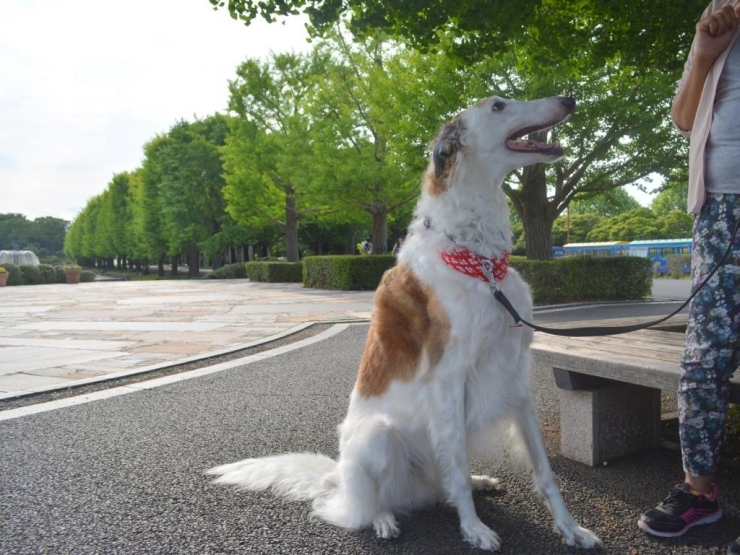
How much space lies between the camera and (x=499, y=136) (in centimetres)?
266

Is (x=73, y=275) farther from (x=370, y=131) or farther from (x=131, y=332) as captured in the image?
(x=131, y=332)

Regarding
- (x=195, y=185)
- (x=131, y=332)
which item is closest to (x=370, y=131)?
(x=131, y=332)

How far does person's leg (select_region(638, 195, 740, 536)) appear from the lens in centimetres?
214

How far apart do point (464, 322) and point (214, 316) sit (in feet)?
31.5

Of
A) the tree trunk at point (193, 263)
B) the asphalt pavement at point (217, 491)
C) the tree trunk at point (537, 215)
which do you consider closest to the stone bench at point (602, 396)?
the asphalt pavement at point (217, 491)

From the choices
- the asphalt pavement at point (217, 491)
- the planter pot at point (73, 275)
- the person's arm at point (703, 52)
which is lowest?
the asphalt pavement at point (217, 491)

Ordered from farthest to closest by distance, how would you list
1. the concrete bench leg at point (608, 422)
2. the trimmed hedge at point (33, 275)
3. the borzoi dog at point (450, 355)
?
the trimmed hedge at point (33, 275) < the concrete bench leg at point (608, 422) < the borzoi dog at point (450, 355)

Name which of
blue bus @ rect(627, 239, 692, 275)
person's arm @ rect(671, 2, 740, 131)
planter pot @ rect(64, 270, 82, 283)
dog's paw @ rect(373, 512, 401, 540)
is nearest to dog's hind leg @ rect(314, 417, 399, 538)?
dog's paw @ rect(373, 512, 401, 540)

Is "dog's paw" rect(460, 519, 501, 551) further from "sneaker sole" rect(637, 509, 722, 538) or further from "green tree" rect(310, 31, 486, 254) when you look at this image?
"green tree" rect(310, 31, 486, 254)

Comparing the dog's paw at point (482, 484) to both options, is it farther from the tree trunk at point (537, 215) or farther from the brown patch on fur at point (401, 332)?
the tree trunk at point (537, 215)

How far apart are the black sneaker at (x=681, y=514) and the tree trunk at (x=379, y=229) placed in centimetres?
1844

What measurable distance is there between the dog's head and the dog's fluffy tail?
1573 mm

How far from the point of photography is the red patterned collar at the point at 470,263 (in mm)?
2438

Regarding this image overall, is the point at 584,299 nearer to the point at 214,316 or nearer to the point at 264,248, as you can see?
the point at 214,316
